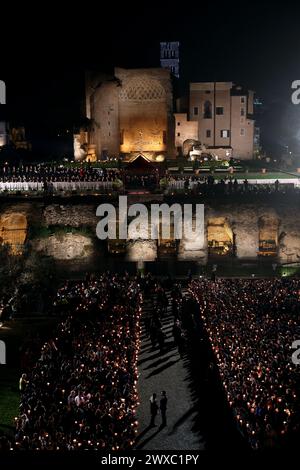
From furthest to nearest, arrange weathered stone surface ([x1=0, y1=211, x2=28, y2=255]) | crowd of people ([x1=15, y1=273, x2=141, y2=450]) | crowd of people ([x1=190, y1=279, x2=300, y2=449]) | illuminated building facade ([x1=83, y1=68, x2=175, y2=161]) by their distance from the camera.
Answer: illuminated building facade ([x1=83, y1=68, x2=175, y2=161])
weathered stone surface ([x1=0, y1=211, x2=28, y2=255])
crowd of people ([x1=190, y1=279, x2=300, y2=449])
crowd of people ([x1=15, y1=273, x2=141, y2=450])

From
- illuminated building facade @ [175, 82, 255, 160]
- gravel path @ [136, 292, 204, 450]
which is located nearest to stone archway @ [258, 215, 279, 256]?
gravel path @ [136, 292, 204, 450]

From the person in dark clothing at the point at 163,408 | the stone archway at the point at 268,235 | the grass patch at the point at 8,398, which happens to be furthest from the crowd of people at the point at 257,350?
the stone archway at the point at 268,235

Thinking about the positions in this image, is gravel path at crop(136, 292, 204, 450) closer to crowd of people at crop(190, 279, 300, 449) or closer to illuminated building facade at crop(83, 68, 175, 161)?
crowd of people at crop(190, 279, 300, 449)

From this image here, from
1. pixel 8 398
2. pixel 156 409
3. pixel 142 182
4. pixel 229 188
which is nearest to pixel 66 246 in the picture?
pixel 142 182

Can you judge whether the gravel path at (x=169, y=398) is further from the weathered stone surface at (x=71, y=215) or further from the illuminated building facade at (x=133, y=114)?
the illuminated building facade at (x=133, y=114)
